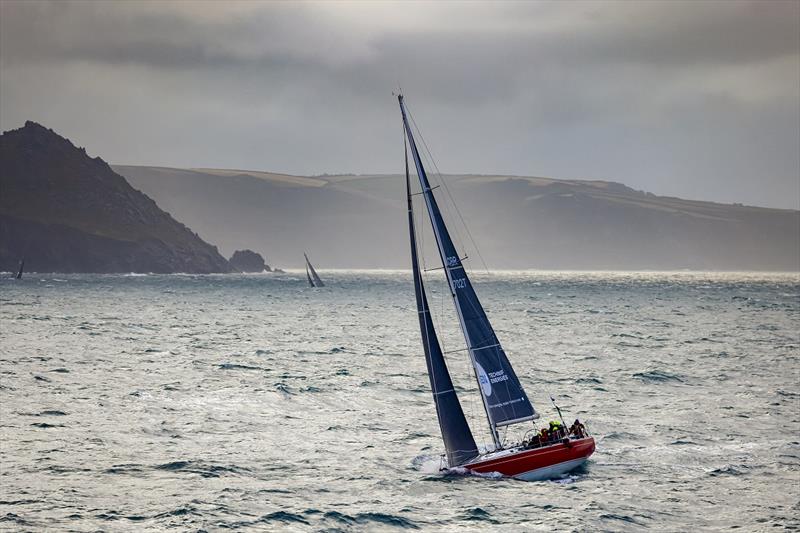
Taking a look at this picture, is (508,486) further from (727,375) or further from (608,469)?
(727,375)

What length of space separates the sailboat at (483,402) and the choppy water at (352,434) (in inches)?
33.7

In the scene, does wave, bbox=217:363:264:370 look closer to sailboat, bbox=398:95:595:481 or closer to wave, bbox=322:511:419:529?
sailboat, bbox=398:95:595:481

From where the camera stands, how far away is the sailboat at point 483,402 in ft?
101

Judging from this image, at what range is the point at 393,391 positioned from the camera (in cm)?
5147

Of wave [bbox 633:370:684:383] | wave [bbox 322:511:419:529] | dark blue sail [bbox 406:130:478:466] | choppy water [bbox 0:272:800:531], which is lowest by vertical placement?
wave [bbox 322:511:419:529]

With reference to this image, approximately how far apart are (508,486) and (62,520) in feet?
42.7

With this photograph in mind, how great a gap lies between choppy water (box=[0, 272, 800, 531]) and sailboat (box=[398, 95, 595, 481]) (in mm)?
856

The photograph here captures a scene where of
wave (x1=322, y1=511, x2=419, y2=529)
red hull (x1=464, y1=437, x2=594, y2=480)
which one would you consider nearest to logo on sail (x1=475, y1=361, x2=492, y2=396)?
red hull (x1=464, y1=437, x2=594, y2=480)

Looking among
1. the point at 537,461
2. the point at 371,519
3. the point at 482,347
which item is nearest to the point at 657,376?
the point at 537,461

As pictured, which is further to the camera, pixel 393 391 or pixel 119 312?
pixel 119 312

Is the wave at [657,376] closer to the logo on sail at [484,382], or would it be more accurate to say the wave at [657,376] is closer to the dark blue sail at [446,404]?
the logo on sail at [484,382]

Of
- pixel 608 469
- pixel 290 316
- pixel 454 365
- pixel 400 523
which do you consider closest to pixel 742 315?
pixel 290 316

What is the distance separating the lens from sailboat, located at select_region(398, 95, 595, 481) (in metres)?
30.8

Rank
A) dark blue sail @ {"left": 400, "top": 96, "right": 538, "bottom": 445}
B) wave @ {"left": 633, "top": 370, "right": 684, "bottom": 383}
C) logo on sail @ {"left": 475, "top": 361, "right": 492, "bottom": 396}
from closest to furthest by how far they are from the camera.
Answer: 1. dark blue sail @ {"left": 400, "top": 96, "right": 538, "bottom": 445}
2. logo on sail @ {"left": 475, "top": 361, "right": 492, "bottom": 396}
3. wave @ {"left": 633, "top": 370, "right": 684, "bottom": 383}
